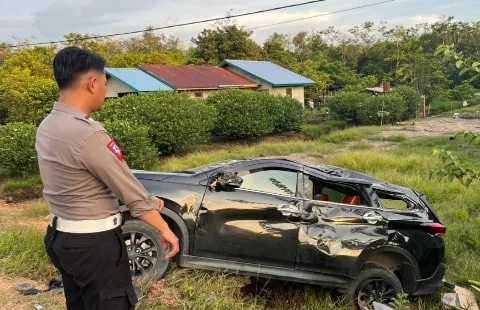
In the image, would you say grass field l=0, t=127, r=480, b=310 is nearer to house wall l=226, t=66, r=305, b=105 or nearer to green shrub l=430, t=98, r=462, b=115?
house wall l=226, t=66, r=305, b=105

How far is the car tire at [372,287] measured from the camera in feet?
15.0

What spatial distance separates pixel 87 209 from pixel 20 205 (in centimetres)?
941

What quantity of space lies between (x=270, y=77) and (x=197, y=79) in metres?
5.57

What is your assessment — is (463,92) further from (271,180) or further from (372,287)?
(271,180)

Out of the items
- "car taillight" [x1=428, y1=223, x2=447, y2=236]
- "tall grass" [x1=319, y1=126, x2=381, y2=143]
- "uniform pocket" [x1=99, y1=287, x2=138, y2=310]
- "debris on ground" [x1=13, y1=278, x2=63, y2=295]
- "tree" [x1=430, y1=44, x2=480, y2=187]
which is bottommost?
"tall grass" [x1=319, y1=126, x2=381, y2=143]

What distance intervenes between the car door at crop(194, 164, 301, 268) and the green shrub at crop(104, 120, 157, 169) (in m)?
7.95

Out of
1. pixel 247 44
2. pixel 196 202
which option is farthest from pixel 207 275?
pixel 247 44

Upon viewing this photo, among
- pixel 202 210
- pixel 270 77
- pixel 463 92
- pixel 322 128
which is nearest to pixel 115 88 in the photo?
pixel 270 77

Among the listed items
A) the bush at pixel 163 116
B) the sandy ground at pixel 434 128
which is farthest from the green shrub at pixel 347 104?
the bush at pixel 163 116

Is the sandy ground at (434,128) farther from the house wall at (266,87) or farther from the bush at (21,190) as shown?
the bush at (21,190)

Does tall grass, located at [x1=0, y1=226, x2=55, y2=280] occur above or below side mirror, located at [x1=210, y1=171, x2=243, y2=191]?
below

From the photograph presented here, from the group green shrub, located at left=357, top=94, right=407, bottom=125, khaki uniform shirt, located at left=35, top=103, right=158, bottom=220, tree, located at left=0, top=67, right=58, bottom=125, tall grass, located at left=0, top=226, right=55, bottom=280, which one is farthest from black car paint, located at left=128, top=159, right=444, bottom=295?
green shrub, located at left=357, top=94, right=407, bottom=125

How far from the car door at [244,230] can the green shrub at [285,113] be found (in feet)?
59.2

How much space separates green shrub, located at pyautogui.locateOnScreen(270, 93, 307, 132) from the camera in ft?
73.6
